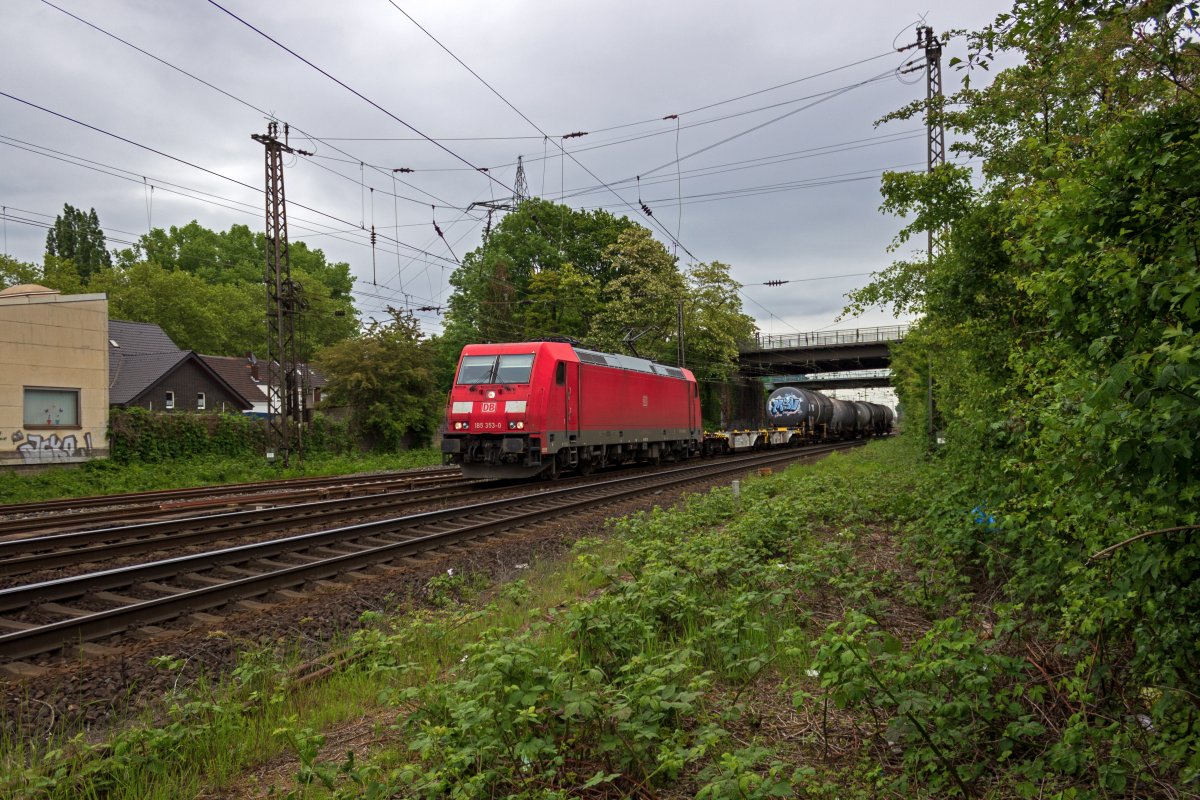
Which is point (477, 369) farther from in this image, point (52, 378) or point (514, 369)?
point (52, 378)

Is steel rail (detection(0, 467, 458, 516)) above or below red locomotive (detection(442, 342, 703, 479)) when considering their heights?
below

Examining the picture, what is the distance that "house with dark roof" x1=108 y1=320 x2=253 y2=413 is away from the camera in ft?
122

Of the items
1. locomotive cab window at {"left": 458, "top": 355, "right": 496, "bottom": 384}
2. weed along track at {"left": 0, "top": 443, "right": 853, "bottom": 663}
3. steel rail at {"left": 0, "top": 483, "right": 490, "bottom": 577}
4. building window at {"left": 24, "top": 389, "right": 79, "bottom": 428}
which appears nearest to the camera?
weed along track at {"left": 0, "top": 443, "right": 853, "bottom": 663}

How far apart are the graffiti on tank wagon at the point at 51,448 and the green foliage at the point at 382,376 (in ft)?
30.6

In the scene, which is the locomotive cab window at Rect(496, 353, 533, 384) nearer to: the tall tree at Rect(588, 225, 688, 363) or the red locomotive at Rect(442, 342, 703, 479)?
the red locomotive at Rect(442, 342, 703, 479)

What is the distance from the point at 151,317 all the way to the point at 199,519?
165 feet

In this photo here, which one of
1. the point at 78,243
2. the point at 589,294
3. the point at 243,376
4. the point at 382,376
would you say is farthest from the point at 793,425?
the point at 78,243

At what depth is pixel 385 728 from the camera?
4078 millimetres

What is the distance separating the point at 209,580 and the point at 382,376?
23.0m

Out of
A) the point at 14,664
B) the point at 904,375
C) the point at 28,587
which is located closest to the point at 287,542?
the point at 28,587

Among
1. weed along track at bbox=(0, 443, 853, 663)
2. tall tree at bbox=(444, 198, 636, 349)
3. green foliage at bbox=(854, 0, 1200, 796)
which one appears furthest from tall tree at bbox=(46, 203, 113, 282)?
green foliage at bbox=(854, 0, 1200, 796)

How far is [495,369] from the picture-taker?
1742 cm

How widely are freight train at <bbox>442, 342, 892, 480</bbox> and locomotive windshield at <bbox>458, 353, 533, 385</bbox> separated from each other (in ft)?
0.09

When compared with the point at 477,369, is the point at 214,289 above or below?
above
